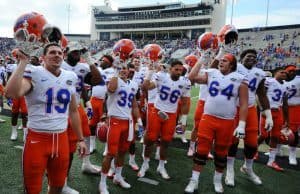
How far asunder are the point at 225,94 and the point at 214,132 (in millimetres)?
582

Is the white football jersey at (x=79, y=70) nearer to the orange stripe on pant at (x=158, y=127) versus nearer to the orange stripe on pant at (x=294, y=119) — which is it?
the orange stripe on pant at (x=158, y=127)

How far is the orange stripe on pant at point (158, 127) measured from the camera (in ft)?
18.4

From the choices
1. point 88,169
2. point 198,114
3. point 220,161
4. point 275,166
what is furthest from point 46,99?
point 275,166

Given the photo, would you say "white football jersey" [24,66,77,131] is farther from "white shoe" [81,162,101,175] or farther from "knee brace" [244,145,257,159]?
"knee brace" [244,145,257,159]

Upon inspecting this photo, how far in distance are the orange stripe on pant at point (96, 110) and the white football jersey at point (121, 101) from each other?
2008mm

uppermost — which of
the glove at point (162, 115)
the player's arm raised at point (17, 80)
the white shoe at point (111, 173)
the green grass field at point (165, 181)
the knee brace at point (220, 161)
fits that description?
the player's arm raised at point (17, 80)

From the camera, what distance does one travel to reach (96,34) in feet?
206

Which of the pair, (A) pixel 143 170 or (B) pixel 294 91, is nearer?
(A) pixel 143 170

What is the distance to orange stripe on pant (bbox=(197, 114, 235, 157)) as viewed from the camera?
4.91 meters

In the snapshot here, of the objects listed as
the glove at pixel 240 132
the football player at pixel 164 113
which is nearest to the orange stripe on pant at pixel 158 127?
the football player at pixel 164 113

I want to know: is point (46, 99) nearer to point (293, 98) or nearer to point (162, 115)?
point (162, 115)

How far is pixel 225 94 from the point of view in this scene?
4895 mm

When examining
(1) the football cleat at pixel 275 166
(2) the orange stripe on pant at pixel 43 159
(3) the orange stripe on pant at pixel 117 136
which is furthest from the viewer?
(1) the football cleat at pixel 275 166

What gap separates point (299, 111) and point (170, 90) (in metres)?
3.20
